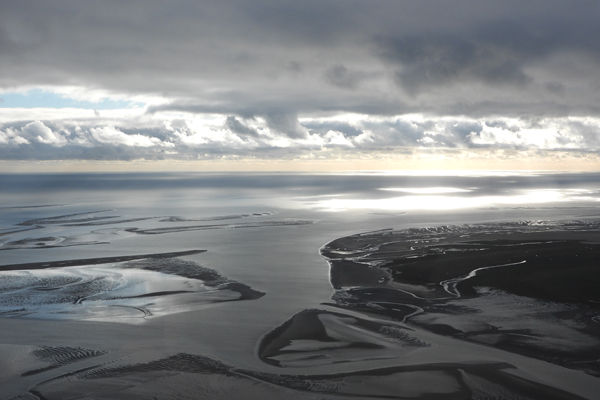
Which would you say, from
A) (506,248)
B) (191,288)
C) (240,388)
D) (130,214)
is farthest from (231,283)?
(130,214)

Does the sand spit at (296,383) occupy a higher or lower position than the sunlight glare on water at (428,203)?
lower

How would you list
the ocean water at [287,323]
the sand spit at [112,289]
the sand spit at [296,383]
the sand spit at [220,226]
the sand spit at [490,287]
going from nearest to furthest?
the sand spit at [296,383] < the ocean water at [287,323] < the sand spit at [490,287] < the sand spit at [112,289] < the sand spit at [220,226]

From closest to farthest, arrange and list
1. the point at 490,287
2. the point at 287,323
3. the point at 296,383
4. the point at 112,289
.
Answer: the point at 296,383 < the point at 287,323 < the point at 490,287 < the point at 112,289

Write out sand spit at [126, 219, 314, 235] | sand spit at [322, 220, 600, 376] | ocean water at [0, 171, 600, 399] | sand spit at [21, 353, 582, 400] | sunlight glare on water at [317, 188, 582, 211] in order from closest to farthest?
1. sand spit at [21, 353, 582, 400]
2. ocean water at [0, 171, 600, 399]
3. sand spit at [322, 220, 600, 376]
4. sand spit at [126, 219, 314, 235]
5. sunlight glare on water at [317, 188, 582, 211]

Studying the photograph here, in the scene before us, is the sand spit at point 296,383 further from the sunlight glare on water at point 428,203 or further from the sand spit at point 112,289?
the sunlight glare on water at point 428,203

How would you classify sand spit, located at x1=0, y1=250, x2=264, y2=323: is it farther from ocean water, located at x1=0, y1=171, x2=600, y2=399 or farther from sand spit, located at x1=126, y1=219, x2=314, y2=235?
sand spit, located at x1=126, y1=219, x2=314, y2=235

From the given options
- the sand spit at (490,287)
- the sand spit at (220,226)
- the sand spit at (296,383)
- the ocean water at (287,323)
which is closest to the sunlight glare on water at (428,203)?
the sand spit at (220,226)

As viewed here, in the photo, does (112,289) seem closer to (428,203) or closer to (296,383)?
(296,383)

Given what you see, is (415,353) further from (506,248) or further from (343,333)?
(506,248)

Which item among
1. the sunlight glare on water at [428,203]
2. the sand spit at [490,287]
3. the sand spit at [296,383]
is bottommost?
the sand spit at [296,383]

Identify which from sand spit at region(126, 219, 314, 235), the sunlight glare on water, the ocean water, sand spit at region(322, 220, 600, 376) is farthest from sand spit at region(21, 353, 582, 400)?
the sunlight glare on water

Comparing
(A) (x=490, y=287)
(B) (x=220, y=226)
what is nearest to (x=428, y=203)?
(B) (x=220, y=226)
